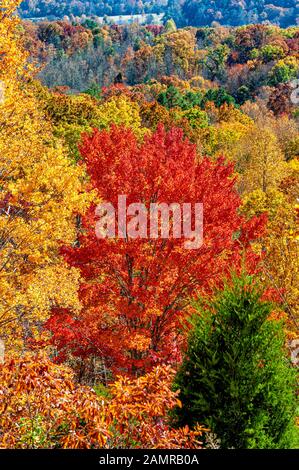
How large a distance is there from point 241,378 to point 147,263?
7309 mm

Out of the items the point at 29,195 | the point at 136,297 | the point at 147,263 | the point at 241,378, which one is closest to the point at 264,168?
the point at 147,263

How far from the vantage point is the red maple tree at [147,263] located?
13.3m

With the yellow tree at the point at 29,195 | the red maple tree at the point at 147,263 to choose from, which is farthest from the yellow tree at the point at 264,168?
the yellow tree at the point at 29,195

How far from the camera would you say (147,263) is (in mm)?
13781

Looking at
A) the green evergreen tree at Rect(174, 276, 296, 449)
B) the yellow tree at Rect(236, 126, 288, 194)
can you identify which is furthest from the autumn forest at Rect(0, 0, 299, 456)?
the yellow tree at Rect(236, 126, 288, 194)

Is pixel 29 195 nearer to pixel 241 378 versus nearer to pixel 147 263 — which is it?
pixel 147 263

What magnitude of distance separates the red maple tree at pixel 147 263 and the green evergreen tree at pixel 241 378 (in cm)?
579

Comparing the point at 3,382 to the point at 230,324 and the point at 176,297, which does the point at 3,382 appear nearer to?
the point at 230,324

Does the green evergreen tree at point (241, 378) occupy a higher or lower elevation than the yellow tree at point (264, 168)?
lower

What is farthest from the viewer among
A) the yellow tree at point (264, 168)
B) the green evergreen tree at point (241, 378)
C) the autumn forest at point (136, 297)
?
the yellow tree at point (264, 168)

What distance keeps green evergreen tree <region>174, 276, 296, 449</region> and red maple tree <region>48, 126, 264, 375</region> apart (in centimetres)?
579

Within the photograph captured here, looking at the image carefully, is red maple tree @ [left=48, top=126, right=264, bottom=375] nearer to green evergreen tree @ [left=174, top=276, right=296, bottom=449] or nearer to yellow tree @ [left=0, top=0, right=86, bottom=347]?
yellow tree @ [left=0, top=0, right=86, bottom=347]

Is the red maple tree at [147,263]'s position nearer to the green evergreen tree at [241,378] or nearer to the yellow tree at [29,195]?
the yellow tree at [29,195]

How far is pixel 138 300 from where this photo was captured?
13602 mm
